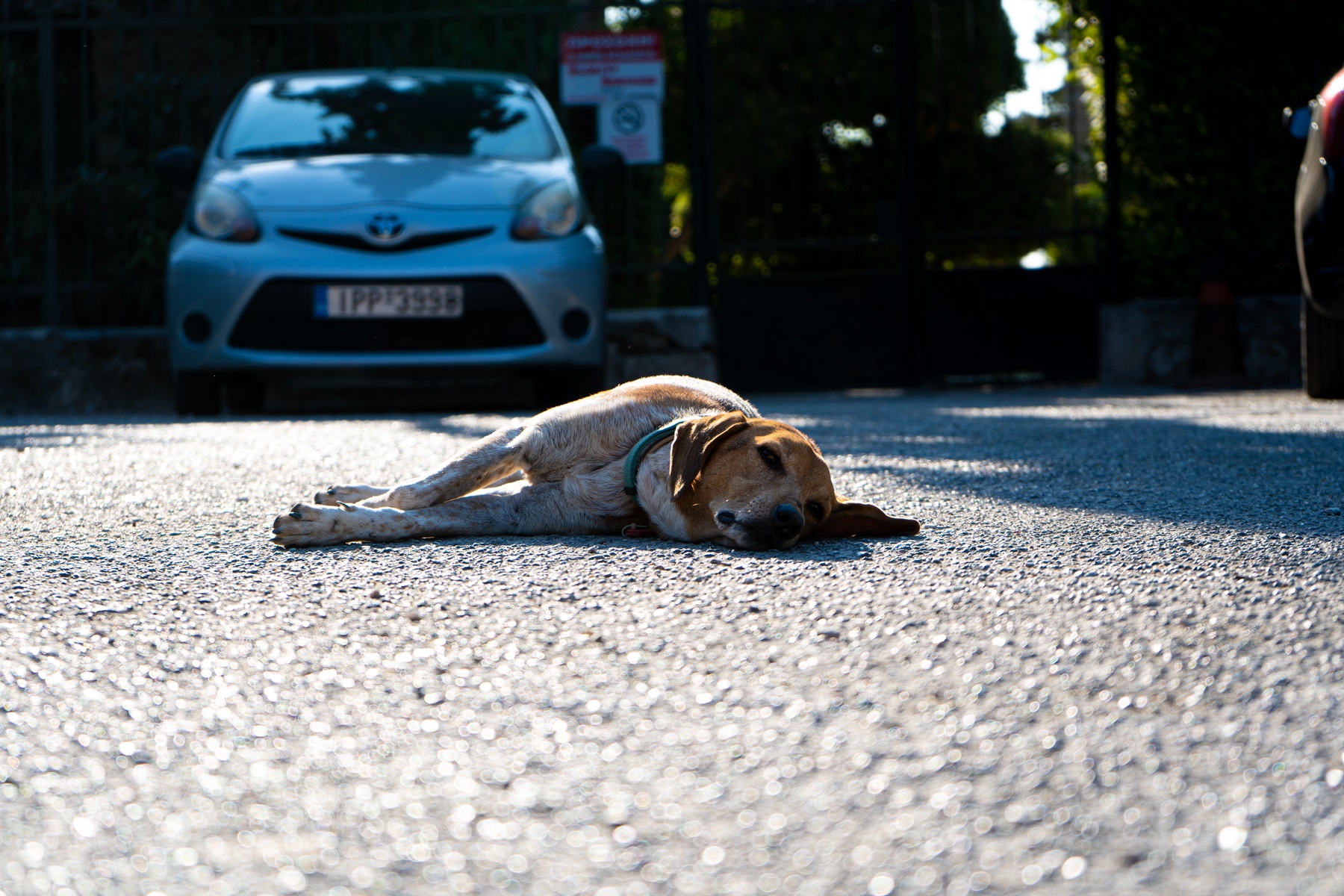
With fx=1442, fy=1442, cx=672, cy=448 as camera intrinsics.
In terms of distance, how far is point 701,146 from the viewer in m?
8.99

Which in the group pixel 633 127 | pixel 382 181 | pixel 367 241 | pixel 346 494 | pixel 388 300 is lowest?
pixel 346 494

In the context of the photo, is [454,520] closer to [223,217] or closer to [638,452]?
[638,452]

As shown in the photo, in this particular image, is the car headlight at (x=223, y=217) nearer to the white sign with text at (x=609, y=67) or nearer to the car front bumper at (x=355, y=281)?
the car front bumper at (x=355, y=281)

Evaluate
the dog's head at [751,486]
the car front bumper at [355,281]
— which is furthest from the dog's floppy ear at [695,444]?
the car front bumper at [355,281]

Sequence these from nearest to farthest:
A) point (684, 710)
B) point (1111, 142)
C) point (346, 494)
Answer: point (684, 710)
point (346, 494)
point (1111, 142)

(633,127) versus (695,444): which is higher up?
(633,127)

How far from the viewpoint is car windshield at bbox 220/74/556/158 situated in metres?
7.21

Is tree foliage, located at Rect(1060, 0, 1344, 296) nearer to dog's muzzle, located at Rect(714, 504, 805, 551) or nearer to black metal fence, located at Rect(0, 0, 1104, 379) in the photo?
black metal fence, located at Rect(0, 0, 1104, 379)

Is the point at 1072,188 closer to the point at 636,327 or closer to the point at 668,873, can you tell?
the point at 636,327

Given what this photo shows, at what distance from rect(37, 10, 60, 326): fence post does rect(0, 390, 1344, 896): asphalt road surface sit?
6.09m

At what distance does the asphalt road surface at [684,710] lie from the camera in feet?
4.34

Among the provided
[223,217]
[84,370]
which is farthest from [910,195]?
[84,370]

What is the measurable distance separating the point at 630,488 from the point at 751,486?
0.36 meters

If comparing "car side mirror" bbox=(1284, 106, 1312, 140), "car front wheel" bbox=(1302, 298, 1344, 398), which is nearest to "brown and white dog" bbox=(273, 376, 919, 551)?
"car side mirror" bbox=(1284, 106, 1312, 140)
